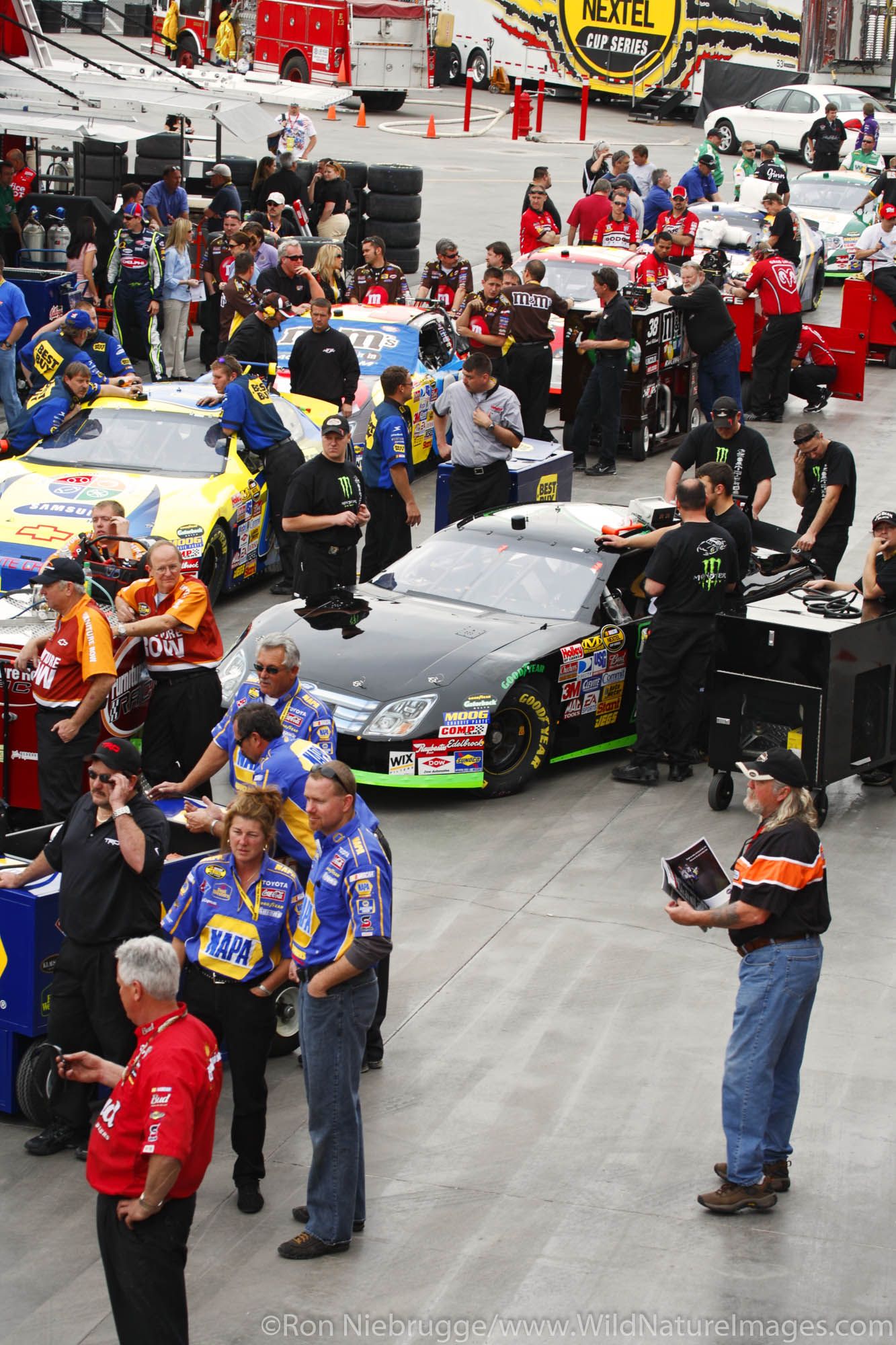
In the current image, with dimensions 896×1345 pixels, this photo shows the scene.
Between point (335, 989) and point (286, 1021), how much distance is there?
166cm

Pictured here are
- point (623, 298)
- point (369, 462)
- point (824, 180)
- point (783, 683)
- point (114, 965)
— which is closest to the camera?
point (114, 965)

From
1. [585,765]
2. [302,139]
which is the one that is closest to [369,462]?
[585,765]

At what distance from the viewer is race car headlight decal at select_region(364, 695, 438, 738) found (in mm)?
9781

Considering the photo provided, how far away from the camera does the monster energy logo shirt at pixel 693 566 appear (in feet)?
33.3

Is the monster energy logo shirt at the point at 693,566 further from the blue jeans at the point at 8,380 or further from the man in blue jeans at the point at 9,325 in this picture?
the blue jeans at the point at 8,380

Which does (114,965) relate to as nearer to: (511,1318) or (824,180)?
(511,1318)

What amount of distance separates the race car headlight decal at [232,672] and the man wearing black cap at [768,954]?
15.2ft

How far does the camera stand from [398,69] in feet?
134

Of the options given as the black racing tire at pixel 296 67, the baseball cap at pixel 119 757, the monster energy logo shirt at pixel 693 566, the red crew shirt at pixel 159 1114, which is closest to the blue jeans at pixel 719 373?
the monster energy logo shirt at pixel 693 566

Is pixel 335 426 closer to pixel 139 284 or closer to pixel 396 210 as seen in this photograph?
pixel 139 284

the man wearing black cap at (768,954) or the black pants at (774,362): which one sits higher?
the black pants at (774,362)

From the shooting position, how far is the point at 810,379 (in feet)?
57.6

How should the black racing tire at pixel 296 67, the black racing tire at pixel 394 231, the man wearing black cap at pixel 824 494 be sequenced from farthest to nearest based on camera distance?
1. the black racing tire at pixel 296 67
2. the black racing tire at pixel 394 231
3. the man wearing black cap at pixel 824 494

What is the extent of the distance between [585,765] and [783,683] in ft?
5.25
